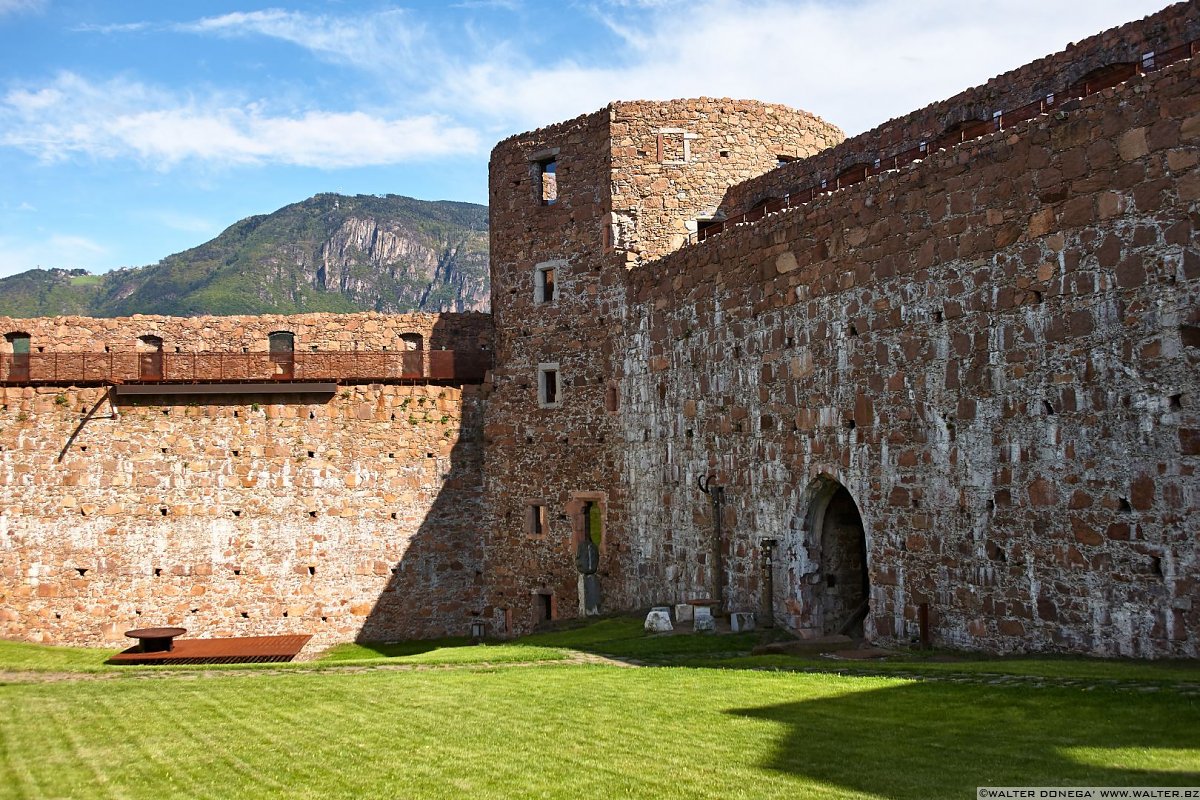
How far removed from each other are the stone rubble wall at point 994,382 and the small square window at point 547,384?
6.66 metres

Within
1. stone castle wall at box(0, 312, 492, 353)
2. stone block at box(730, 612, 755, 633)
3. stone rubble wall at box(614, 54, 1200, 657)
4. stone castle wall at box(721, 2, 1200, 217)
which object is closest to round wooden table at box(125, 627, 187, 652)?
stone castle wall at box(0, 312, 492, 353)

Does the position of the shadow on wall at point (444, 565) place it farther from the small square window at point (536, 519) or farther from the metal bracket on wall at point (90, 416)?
the metal bracket on wall at point (90, 416)

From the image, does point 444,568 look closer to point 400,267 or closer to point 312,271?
point 312,271

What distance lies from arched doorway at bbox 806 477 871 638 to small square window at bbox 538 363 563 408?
986cm

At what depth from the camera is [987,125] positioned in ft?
65.7

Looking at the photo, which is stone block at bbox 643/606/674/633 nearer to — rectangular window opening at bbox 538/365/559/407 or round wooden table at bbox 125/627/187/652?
rectangular window opening at bbox 538/365/559/407

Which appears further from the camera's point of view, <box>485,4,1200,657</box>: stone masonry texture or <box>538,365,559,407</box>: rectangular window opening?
<box>538,365,559,407</box>: rectangular window opening

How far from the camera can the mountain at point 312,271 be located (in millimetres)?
130375

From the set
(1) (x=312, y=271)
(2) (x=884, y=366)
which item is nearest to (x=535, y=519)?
(2) (x=884, y=366)

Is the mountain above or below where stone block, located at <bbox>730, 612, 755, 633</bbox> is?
above

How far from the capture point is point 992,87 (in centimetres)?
2147

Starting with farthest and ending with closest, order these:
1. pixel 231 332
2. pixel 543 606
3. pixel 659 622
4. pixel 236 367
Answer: pixel 231 332 < pixel 236 367 < pixel 543 606 < pixel 659 622

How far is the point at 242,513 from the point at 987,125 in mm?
19456

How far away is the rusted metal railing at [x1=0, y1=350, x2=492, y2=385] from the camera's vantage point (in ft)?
100
